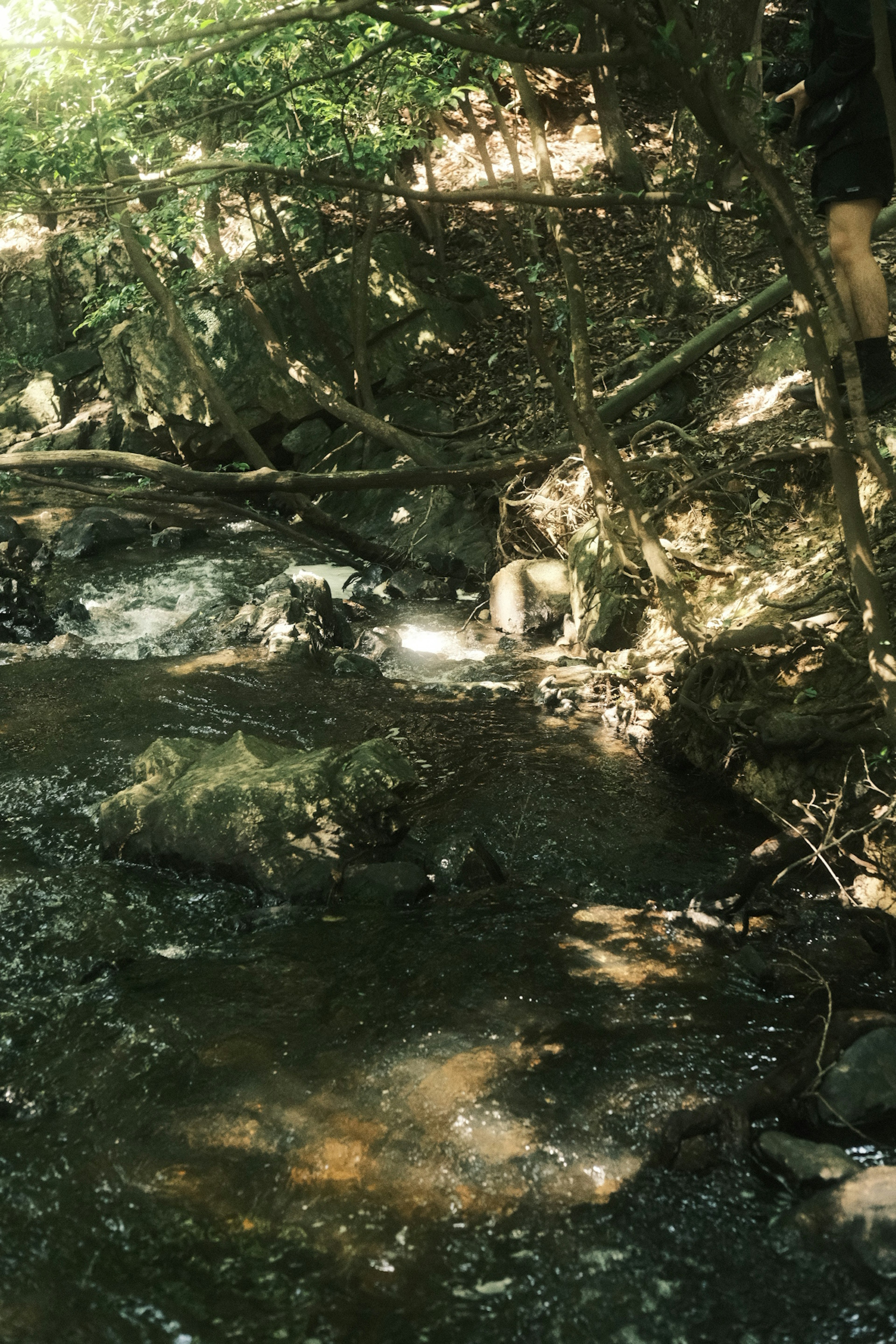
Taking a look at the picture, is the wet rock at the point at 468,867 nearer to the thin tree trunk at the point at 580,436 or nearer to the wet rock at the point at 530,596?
the thin tree trunk at the point at 580,436

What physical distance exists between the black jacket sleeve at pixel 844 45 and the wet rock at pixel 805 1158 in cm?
343

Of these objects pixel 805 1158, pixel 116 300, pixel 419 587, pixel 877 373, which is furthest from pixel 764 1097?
pixel 116 300

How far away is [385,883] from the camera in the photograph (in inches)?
166

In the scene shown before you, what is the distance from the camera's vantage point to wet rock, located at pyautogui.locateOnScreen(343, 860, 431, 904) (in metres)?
4.19

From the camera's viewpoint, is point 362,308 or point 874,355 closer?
point 874,355

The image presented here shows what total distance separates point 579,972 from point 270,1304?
65.6 inches

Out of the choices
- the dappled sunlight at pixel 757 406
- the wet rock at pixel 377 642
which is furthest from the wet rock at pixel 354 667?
the dappled sunlight at pixel 757 406

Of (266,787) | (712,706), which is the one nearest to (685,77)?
(712,706)

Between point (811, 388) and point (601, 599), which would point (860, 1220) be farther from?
point (601, 599)

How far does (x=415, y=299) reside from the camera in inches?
466

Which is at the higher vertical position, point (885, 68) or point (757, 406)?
point (885, 68)

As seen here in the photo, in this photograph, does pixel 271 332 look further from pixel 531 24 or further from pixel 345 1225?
pixel 345 1225

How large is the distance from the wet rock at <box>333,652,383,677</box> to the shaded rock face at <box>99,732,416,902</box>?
7.09ft

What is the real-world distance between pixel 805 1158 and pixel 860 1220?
0.83 feet
